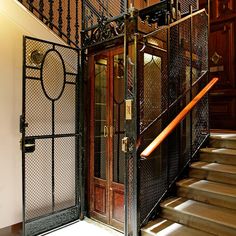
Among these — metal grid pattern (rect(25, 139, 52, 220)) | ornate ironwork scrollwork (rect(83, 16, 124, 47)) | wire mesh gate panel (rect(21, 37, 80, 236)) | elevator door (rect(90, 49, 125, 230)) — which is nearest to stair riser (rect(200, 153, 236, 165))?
elevator door (rect(90, 49, 125, 230))

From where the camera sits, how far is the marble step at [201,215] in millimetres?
2301

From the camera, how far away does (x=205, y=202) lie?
275cm

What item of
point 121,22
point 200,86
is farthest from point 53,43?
point 200,86

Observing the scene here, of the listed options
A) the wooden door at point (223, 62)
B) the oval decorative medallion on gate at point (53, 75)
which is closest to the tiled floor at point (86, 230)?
the oval decorative medallion on gate at point (53, 75)

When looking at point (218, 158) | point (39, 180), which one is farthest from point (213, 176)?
point (39, 180)

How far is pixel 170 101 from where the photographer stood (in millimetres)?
3061

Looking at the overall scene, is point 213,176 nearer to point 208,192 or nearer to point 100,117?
point 208,192

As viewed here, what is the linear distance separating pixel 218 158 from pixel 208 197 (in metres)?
0.65

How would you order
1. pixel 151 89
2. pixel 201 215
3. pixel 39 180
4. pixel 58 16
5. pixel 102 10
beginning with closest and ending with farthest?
1. pixel 201 215
2. pixel 151 89
3. pixel 39 180
4. pixel 102 10
5. pixel 58 16

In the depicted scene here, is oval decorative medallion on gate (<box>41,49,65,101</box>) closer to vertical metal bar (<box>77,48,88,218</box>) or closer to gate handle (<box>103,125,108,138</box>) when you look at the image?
vertical metal bar (<box>77,48,88,218</box>)

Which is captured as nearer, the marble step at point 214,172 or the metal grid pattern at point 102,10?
the marble step at point 214,172

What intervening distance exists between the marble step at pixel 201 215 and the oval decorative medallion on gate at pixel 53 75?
1.93 metres

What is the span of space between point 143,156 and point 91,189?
1.39 meters

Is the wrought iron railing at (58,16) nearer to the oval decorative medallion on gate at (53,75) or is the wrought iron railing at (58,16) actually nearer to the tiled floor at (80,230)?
the oval decorative medallion on gate at (53,75)
